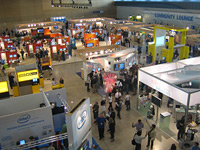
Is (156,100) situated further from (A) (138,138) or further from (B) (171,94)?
(A) (138,138)

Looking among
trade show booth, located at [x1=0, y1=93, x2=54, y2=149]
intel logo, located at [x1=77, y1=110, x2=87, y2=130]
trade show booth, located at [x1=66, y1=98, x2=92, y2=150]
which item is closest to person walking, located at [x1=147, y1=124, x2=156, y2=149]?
trade show booth, located at [x1=66, y1=98, x2=92, y2=150]

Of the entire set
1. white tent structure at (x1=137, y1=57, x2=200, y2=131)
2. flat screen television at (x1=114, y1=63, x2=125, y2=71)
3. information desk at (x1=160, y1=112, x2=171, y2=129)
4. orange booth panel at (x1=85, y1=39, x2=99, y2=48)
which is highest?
orange booth panel at (x1=85, y1=39, x2=99, y2=48)

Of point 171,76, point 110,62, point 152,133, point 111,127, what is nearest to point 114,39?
point 110,62

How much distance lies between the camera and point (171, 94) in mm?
8258

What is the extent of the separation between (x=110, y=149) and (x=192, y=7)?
2822 centimetres

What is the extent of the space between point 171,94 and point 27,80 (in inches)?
332

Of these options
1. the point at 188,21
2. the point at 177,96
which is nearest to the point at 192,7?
the point at 188,21

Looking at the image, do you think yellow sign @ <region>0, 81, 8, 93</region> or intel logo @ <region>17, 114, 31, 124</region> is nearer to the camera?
intel logo @ <region>17, 114, 31, 124</region>

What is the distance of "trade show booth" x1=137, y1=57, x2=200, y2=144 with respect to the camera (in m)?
8.17

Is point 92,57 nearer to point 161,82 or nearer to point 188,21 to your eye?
point 161,82

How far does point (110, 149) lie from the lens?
306 inches

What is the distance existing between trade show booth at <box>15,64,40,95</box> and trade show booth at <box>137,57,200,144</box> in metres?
6.42

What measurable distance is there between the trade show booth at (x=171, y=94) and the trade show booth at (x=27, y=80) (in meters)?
6.42

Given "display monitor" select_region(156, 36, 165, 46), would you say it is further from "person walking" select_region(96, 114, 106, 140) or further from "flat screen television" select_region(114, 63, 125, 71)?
"person walking" select_region(96, 114, 106, 140)
